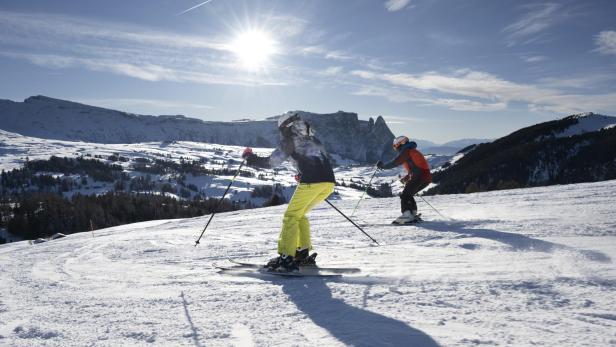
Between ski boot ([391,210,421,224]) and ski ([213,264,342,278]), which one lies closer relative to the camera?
ski ([213,264,342,278])

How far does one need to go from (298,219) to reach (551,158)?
10165 centimetres

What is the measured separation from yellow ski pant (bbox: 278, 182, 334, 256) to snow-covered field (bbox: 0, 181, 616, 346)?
0.57 metres

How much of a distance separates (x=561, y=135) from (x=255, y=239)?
111 metres

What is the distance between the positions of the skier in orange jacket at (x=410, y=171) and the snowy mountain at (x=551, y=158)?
72480 mm

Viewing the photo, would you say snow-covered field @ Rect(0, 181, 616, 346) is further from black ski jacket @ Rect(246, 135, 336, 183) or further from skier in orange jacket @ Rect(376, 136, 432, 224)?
skier in orange jacket @ Rect(376, 136, 432, 224)

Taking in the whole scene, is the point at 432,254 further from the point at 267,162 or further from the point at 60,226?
the point at 60,226

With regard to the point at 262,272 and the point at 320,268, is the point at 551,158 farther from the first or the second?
the point at 262,272

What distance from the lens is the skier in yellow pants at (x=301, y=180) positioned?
6.22m

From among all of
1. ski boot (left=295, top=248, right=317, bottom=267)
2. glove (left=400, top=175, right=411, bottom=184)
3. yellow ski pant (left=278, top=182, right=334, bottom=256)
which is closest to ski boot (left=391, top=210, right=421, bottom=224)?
glove (left=400, top=175, right=411, bottom=184)

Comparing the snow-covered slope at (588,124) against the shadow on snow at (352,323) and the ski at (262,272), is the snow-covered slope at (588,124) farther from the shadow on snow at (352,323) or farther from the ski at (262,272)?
the shadow on snow at (352,323)

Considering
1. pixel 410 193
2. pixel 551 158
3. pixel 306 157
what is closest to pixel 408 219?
pixel 410 193

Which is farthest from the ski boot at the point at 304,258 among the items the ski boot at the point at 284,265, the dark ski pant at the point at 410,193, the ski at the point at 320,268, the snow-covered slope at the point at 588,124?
the snow-covered slope at the point at 588,124

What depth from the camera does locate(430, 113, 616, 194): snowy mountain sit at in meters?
82.1

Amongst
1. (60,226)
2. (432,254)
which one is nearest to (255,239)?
(432,254)
